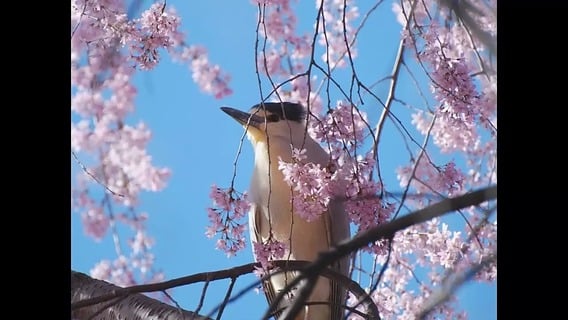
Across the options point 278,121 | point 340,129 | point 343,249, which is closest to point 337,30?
point 278,121

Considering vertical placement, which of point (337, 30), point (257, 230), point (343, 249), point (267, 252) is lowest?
point (343, 249)

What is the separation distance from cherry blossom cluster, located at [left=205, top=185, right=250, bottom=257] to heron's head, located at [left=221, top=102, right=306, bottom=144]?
19 centimetres

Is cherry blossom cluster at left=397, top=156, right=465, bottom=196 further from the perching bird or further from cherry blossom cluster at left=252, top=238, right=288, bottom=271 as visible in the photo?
cherry blossom cluster at left=252, top=238, right=288, bottom=271

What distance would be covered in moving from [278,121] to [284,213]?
18 cm

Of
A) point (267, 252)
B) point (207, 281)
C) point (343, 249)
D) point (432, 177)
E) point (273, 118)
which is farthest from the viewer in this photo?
point (273, 118)

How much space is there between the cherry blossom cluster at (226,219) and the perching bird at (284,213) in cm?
17

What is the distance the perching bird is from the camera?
1.25 m

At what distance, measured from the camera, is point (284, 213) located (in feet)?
4.30

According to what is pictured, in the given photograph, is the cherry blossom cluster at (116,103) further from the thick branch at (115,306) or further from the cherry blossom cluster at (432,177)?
the cherry blossom cluster at (432,177)

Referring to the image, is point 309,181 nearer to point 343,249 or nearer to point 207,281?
point 207,281

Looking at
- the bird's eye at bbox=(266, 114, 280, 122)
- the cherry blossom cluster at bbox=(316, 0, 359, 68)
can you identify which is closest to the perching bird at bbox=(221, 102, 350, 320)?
the bird's eye at bbox=(266, 114, 280, 122)
